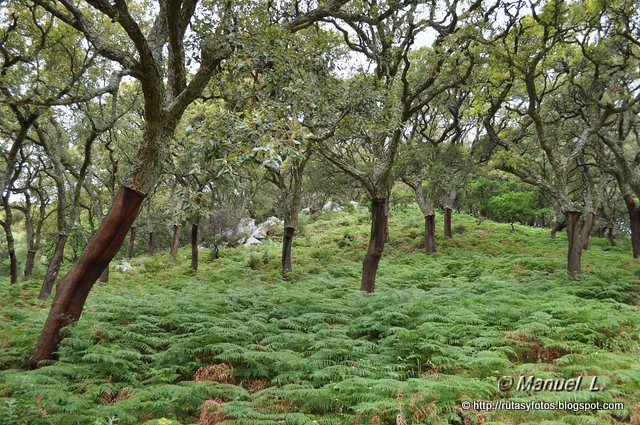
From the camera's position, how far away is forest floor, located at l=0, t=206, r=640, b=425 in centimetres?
495

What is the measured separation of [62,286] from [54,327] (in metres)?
0.77

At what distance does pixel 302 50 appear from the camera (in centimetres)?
810

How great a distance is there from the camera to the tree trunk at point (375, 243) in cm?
1186

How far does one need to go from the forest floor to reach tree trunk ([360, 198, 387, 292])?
1114mm

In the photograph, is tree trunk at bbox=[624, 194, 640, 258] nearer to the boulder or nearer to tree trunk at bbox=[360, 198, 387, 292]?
tree trunk at bbox=[360, 198, 387, 292]

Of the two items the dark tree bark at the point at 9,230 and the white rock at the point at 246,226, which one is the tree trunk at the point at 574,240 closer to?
the dark tree bark at the point at 9,230

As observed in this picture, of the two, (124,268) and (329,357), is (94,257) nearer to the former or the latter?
(329,357)

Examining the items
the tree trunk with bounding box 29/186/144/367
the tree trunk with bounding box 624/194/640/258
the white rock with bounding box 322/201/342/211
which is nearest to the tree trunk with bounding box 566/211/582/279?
the tree trunk with bounding box 624/194/640/258

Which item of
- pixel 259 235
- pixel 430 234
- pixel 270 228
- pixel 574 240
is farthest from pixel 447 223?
pixel 270 228

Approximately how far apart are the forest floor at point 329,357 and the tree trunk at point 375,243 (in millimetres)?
1114

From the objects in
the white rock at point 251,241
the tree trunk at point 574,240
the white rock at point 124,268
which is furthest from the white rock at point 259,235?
the tree trunk at point 574,240

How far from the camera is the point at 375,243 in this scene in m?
11.9

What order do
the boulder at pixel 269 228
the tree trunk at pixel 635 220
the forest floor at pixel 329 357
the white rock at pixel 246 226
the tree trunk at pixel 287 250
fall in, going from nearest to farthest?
the forest floor at pixel 329 357
the tree trunk at pixel 287 250
the tree trunk at pixel 635 220
the boulder at pixel 269 228
the white rock at pixel 246 226

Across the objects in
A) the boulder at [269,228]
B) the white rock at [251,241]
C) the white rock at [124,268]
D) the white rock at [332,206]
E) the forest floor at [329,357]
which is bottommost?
the white rock at [124,268]
